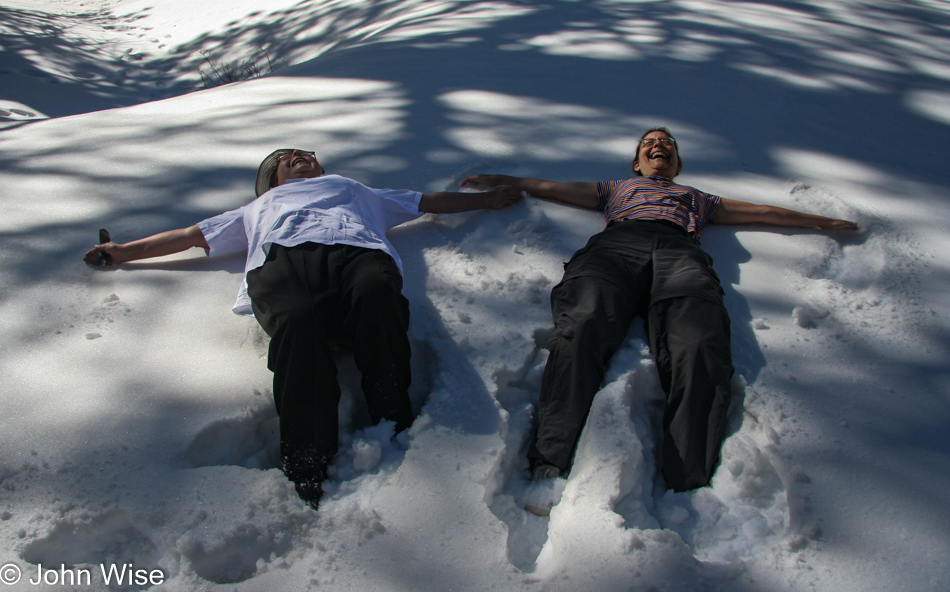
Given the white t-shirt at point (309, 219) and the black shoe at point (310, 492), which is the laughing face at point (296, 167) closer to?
the white t-shirt at point (309, 219)

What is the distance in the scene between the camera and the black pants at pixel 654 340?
1.56m

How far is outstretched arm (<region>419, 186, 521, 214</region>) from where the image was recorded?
2.32 m

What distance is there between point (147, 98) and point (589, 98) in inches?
170

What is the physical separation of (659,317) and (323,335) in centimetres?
96

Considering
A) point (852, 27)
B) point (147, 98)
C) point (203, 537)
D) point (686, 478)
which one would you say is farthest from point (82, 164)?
point (852, 27)

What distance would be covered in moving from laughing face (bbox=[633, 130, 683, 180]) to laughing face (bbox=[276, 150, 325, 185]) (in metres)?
1.26

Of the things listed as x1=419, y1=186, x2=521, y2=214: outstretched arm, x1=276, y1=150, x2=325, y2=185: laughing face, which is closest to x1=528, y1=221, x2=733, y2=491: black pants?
x1=419, y1=186, x2=521, y2=214: outstretched arm

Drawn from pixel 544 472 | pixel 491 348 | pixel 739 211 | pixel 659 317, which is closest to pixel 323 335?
pixel 491 348

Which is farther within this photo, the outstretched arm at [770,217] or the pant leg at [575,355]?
the outstretched arm at [770,217]

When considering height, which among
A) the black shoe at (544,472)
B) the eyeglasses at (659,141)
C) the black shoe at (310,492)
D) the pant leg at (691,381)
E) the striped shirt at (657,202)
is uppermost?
the eyeglasses at (659,141)

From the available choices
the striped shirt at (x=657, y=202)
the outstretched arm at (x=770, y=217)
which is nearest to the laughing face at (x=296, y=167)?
the striped shirt at (x=657, y=202)

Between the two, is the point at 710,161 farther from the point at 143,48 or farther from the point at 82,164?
the point at 143,48

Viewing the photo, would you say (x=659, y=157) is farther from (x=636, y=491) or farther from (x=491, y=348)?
(x=636, y=491)

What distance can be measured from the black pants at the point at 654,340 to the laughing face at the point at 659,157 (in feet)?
1.49
